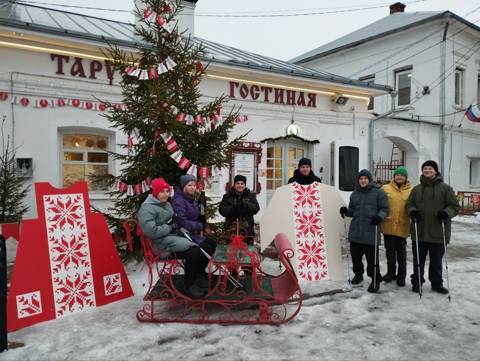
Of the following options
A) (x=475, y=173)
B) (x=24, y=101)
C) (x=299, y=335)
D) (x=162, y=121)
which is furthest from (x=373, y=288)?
(x=475, y=173)

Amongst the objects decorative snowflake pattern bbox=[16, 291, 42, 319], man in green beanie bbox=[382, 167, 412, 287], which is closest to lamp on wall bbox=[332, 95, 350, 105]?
man in green beanie bbox=[382, 167, 412, 287]

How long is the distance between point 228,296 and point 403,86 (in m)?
15.5

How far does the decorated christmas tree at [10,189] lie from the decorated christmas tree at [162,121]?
201 centimetres

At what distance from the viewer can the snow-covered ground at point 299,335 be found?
123 inches

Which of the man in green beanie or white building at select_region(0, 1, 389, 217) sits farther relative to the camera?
white building at select_region(0, 1, 389, 217)

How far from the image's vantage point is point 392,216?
489cm

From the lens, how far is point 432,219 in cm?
462

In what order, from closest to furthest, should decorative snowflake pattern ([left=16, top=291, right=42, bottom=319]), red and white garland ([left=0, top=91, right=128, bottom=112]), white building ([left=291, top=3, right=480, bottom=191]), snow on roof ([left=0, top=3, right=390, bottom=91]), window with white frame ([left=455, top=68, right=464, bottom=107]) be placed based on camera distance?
decorative snowflake pattern ([left=16, top=291, right=42, bottom=319]) → red and white garland ([left=0, top=91, right=128, bottom=112]) → snow on roof ([left=0, top=3, right=390, bottom=91]) → white building ([left=291, top=3, right=480, bottom=191]) → window with white frame ([left=455, top=68, right=464, bottom=107])

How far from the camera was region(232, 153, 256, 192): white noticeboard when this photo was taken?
9156mm

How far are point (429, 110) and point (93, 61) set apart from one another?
13.5 m

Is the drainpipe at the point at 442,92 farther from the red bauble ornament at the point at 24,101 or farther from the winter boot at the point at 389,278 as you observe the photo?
the red bauble ornament at the point at 24,101

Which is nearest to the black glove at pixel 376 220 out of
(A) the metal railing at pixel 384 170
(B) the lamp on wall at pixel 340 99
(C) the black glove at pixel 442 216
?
A: (C) the black glove at pixel 442 216

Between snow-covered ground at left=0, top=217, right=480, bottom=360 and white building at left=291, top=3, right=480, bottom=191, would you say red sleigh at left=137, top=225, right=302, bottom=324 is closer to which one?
snow-covered ground at left=0, top=217, right=480, bottom=360

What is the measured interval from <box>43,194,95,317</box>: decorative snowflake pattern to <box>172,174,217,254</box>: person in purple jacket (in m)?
1.17
